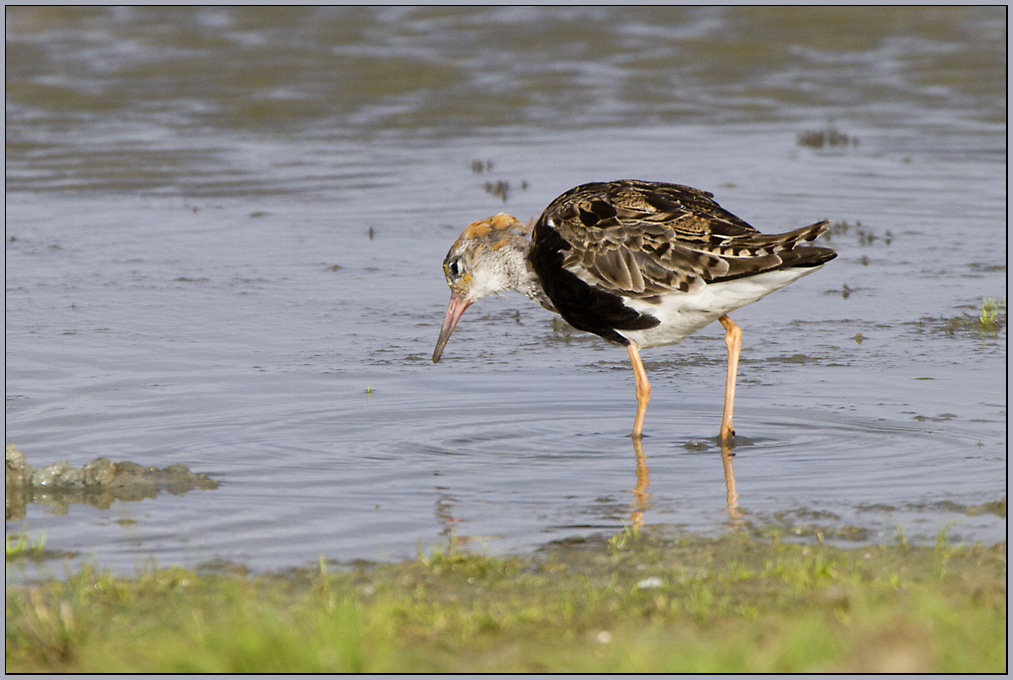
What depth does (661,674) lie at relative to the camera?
411 cm

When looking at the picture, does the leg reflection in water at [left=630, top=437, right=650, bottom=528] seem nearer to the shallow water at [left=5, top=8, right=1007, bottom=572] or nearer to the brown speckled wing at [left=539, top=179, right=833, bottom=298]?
the shallow water at [left=5, top=8, right=1007, bottom=572]

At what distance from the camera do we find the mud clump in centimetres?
662

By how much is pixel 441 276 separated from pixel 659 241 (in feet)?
15.0

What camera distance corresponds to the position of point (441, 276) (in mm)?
11859

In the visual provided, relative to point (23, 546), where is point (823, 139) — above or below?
above

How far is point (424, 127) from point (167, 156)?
12.0ft

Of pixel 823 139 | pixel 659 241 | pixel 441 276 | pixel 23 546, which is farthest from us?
pixel 823 139

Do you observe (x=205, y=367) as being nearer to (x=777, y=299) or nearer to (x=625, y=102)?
(x=777, y=299)

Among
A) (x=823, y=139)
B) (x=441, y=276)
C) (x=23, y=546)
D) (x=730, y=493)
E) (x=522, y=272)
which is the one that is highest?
(x=823, y=139)

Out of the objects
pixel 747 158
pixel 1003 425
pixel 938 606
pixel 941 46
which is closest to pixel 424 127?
pixel 747 158

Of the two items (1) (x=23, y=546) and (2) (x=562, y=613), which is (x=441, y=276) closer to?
(1) (x=23, y=546)

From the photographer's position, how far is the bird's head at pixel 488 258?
8203 millimetres

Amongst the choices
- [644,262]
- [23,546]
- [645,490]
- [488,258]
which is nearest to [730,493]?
[645,490]

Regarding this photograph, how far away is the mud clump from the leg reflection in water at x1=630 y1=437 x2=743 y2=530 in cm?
208
